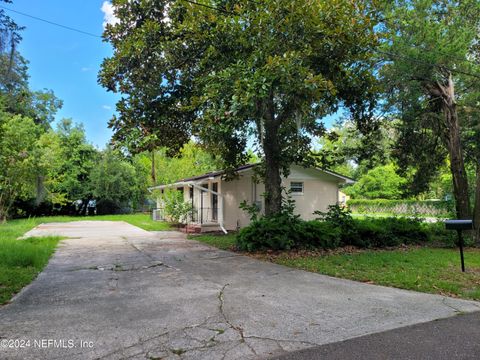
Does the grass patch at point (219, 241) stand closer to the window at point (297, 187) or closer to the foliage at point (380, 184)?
the window at point (297, 187)

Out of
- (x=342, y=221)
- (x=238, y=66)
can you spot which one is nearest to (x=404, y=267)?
(x=342, y=221)

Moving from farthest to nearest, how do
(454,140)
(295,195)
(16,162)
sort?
(16,162) < (295,195) < (454,140)

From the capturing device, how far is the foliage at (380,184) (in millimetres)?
35156

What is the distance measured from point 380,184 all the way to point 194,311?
115 feet

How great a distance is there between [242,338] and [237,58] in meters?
6.34

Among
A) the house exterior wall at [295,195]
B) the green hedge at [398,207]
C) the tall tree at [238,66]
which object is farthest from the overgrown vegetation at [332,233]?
the green hedge at [398,207]

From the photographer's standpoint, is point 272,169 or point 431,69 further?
point 272,169

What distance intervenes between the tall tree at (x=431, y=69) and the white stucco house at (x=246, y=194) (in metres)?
4.72

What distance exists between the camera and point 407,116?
11508mm

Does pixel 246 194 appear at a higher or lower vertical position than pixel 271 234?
higher

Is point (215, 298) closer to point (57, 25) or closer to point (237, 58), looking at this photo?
point (237, 58)

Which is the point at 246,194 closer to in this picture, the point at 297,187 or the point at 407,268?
the point at 297,187

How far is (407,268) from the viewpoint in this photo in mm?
7395

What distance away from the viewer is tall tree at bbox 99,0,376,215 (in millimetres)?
7254
